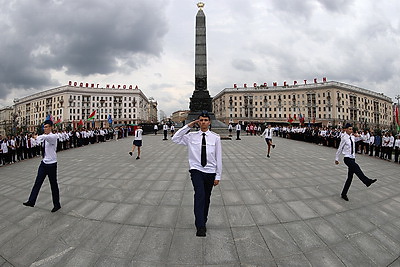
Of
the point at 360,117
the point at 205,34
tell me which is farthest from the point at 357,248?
the point at 360,117

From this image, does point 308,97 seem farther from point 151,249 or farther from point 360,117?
point 151,249

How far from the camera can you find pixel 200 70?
2688 centimetres

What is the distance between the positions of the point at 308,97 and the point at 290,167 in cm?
7493

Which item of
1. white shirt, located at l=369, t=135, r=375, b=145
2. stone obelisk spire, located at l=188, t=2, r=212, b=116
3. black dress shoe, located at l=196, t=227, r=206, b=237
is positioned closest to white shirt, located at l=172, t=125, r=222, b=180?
black dress shoe, located at l=196, t=227, r=206, b=237

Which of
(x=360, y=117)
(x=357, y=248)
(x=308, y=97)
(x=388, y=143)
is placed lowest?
(x=357, y=248)

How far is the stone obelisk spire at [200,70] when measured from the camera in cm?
2642

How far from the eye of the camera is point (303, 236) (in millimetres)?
2805

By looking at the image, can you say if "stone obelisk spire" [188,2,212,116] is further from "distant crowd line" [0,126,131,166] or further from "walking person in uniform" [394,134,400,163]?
"walking person in uniform" [394,134,400,163]

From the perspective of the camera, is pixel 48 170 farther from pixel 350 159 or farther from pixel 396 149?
pixel 396 149

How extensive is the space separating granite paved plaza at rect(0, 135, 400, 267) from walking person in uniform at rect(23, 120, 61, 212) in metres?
0.25

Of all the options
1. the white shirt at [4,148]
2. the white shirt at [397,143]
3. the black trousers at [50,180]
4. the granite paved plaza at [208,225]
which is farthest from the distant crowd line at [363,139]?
the white shirt at [4,148]

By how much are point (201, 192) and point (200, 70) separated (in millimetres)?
26102

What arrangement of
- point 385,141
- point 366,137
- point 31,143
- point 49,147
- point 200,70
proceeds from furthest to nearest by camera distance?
point 200,70, point 366,137, point 31,143, point 385,141, point 49,147

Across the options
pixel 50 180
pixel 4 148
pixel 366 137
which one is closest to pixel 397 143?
pixel 366 137
